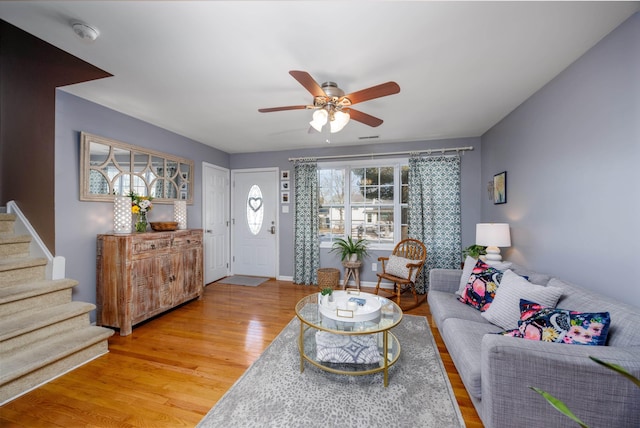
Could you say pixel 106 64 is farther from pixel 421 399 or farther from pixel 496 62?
pixel 421 399

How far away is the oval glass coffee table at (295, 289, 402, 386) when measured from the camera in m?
1.88

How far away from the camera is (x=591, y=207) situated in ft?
6.03

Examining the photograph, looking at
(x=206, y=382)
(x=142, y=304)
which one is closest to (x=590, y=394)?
(x=206, y=382)

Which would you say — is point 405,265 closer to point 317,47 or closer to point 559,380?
point 559,380

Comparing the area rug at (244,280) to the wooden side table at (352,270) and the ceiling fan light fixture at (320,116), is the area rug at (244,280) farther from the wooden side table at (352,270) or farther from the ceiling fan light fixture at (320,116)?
the ceiling fan light fixture at (320,116)

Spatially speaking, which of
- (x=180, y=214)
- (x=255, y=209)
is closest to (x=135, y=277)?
(x=180, y=214)

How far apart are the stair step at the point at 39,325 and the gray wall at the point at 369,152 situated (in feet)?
9.21

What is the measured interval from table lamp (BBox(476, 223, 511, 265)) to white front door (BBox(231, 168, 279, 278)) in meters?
3.23

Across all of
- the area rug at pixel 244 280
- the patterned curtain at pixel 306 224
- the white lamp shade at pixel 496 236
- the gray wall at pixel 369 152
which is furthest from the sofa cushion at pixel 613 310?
the area rug at pixel 244 280

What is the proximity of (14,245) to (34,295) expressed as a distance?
65cm

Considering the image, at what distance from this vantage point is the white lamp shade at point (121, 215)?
283 centimetres

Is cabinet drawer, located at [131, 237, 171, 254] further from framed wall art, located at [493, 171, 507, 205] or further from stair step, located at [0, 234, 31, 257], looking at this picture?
framed wall art, located at [493, 171, 507, 205]

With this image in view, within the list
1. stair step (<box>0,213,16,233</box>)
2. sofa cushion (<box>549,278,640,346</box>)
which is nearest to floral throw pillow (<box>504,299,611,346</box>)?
sofa cushion (<box>549,278,640,346</box>)

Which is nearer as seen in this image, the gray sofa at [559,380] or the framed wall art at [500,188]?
the gray sofa at [559,380]
